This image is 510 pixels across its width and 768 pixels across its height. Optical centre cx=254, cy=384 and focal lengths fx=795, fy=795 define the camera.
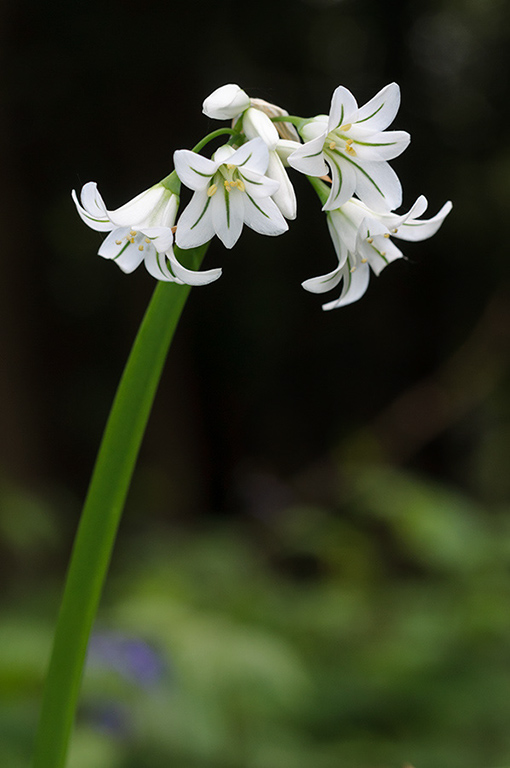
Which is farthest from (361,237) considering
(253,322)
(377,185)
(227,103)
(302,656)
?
(253,322)

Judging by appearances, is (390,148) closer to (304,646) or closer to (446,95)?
(304,646)

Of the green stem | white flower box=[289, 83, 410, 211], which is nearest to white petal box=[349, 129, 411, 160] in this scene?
white flower box=[289, 83, 410, 211]

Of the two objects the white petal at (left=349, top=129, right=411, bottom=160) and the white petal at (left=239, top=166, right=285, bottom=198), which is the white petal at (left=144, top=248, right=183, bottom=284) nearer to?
the white petal at (left=239, top=166, right=285, bottom=198)

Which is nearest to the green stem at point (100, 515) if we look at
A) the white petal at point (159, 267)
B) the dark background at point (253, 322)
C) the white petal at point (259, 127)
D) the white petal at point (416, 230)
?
the white petal at point (159, 267)

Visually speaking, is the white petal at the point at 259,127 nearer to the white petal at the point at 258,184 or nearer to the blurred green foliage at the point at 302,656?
the white petal at the point at 258,184

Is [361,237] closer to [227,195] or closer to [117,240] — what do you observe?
[227,195]
